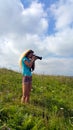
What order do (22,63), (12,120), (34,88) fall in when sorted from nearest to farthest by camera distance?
(12,120), (22,63), (34,88)

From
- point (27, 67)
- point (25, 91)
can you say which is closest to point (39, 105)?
point (25, 91)

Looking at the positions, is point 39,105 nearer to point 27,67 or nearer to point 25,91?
point 25,91

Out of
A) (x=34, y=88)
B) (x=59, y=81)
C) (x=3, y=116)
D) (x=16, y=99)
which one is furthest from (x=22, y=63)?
(x=59, y=81)

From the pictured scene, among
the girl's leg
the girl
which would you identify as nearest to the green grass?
the girl's leg

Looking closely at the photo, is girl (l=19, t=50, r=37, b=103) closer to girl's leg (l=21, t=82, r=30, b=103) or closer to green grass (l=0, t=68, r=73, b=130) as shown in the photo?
girl's leg (l=21, t=82, r=30, b=103)

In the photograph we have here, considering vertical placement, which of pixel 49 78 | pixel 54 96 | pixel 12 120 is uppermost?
pixel 49 78

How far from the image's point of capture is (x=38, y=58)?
15.5 meters

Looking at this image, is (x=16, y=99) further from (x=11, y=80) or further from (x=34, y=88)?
(x=11, y=80)

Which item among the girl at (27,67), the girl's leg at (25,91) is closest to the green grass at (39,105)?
the girl's leg at (25,91)

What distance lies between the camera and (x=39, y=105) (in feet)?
52.3

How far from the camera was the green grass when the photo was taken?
487 inches

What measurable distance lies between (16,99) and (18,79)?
653 cm

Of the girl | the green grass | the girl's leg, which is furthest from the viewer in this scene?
the girl's leg

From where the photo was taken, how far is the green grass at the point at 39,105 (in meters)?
12.4
